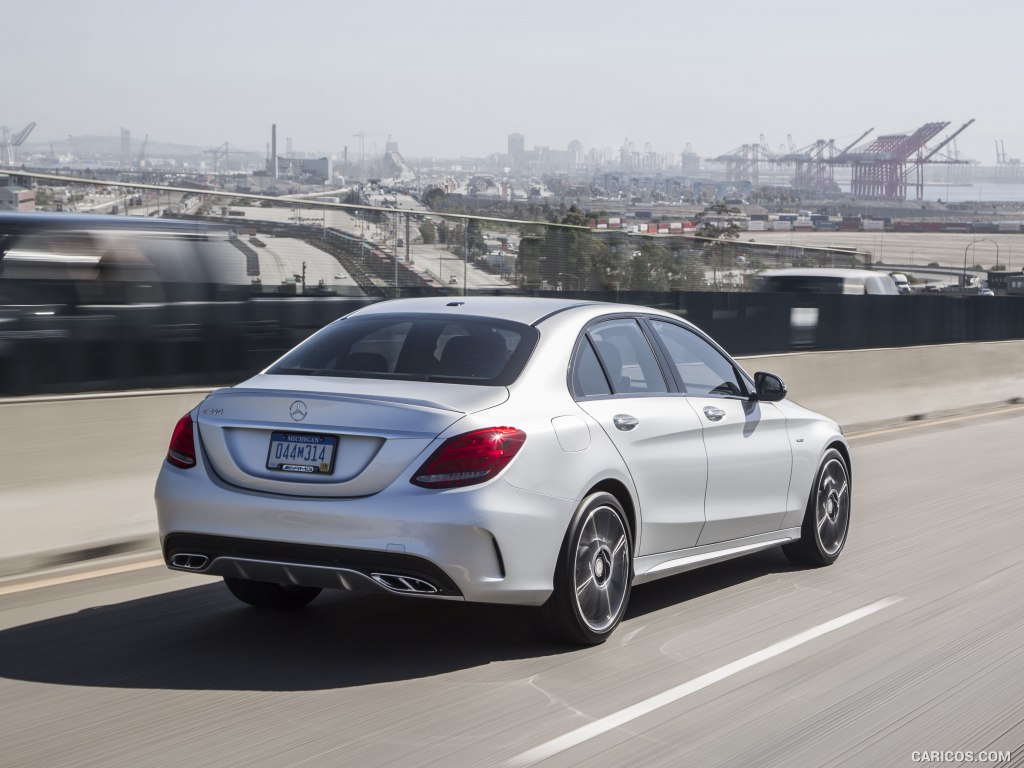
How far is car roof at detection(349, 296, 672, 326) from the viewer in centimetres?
Result: 708

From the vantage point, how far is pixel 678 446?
731 centimetres

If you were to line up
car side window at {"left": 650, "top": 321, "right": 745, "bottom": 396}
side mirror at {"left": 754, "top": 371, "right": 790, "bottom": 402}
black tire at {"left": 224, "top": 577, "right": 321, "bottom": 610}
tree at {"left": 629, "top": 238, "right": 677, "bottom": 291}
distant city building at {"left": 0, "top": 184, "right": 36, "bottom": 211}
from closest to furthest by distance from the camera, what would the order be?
black tire at {"left": 224, "top": 577, "right": 321, "bottom": 610}, car side window at {"left": 650, "top": 321, "right": 745, "bottom": 396}, side mirror at {"left": 754, "top": 371, "right": 790, "bottom": 402}, distant city building at {"left": 0, "top": 184, "right": 36, "bottom": 211}, tree at {"left": 629, "top": 238, "right": 677, "bottom": 291}

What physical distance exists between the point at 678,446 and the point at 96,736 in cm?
331

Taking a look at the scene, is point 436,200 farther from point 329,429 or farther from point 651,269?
point 329,429

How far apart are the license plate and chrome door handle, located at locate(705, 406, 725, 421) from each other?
8.06 feet

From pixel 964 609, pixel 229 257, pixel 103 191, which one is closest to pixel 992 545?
pixel 964 609

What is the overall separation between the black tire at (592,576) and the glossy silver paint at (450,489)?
5cm

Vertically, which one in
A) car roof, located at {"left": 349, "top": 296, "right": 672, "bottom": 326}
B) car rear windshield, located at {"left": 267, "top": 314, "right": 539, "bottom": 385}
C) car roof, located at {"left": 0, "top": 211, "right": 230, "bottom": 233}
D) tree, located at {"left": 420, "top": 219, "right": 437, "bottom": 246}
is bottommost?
car rear windshield, located at {"left": 267, "top": 314, "right": 539, "bottom": 385}

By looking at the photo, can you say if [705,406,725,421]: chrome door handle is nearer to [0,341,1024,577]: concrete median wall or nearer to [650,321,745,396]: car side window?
[650,321,745,396]: car side window

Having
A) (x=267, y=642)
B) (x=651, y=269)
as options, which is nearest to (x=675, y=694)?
(x=267, y=642)

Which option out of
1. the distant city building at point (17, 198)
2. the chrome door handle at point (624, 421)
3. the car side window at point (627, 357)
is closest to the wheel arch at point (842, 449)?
the car side window at point (627, 357)

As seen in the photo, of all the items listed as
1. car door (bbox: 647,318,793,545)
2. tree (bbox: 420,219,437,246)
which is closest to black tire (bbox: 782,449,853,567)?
car door (bbox: 647,318,793,545)

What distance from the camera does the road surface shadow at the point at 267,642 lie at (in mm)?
6066

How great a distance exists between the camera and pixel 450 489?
588 centimetres
